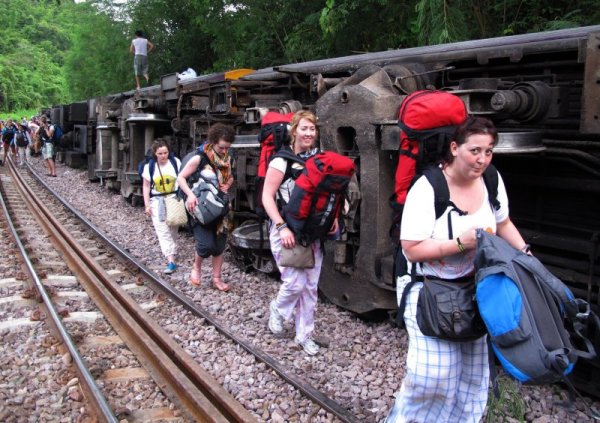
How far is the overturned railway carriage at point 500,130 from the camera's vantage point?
13.6 feet

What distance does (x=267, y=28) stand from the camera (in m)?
18.0

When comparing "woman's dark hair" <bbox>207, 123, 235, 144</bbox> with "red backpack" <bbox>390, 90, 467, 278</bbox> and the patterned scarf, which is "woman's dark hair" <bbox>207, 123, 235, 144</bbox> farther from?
"red backpack" <bbox>390, 90, 467, 278</bbox>

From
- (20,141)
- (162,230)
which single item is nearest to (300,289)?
(162,230)

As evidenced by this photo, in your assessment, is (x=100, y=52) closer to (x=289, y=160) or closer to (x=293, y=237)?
(x=289, y=160)

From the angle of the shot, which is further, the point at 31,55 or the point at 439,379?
the point at 31,55

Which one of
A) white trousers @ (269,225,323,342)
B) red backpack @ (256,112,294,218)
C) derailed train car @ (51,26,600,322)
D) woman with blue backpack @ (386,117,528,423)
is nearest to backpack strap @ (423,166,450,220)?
woman with blue backpack @ (386,117,528,423)

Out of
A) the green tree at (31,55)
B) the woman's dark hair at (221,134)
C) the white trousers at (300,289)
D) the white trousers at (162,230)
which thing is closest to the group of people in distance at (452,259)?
the white trousers at (300,289)

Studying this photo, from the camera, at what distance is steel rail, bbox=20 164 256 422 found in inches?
149

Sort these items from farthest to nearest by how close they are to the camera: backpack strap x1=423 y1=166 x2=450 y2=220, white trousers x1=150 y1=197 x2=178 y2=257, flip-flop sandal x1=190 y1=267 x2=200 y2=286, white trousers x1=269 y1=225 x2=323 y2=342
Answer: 1. white trousers x1=150 y1=197 x2=178 y2=257
2. flip-flop sandal x1=190 y1=267 x2=200 y2=286
3. white trousers x1=269 y1=225 x2=323 y2=342
4. backpack strap x1=423 y1=166 x2=450 y2=220

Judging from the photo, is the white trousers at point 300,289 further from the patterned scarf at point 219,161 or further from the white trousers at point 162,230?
the white trousers at point 162,230

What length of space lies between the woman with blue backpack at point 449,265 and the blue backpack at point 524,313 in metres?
0.19

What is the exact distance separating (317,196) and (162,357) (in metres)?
1.84

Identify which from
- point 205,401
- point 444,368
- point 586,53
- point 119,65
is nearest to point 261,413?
point 205,401

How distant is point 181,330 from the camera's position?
17.7 ft
